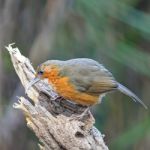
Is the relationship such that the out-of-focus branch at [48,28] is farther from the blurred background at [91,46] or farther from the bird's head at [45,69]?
the bird's head at [45,69]

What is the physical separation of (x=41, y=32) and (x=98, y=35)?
0.77 metres

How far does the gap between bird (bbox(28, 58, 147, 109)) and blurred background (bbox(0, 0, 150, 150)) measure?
2.25 meters

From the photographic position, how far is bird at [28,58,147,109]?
6.38 m

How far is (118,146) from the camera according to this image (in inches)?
370

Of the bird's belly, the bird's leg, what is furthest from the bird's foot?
the bird's belly

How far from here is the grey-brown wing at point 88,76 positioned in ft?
21.2

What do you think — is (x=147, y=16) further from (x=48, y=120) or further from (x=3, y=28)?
(x=48, y=120)

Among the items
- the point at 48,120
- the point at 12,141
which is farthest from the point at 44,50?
the point at 48,120

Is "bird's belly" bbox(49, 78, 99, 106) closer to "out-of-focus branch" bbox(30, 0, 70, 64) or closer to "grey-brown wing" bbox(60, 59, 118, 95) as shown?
"grey-brown wing" bbox(60, 59, 118, 95)

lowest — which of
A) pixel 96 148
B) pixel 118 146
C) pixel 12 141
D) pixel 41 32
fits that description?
pixel 118 146

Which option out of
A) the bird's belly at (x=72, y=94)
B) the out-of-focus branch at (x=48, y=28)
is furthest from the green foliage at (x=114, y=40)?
the bird's belly at (x=72, y=94)

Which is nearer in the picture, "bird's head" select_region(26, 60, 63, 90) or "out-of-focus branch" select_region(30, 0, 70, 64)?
"bird's head" select_region(26, 60, 63, 90)

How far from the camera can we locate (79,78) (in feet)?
21.3

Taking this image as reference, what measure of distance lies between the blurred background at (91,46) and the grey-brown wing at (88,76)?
225 centimetres
